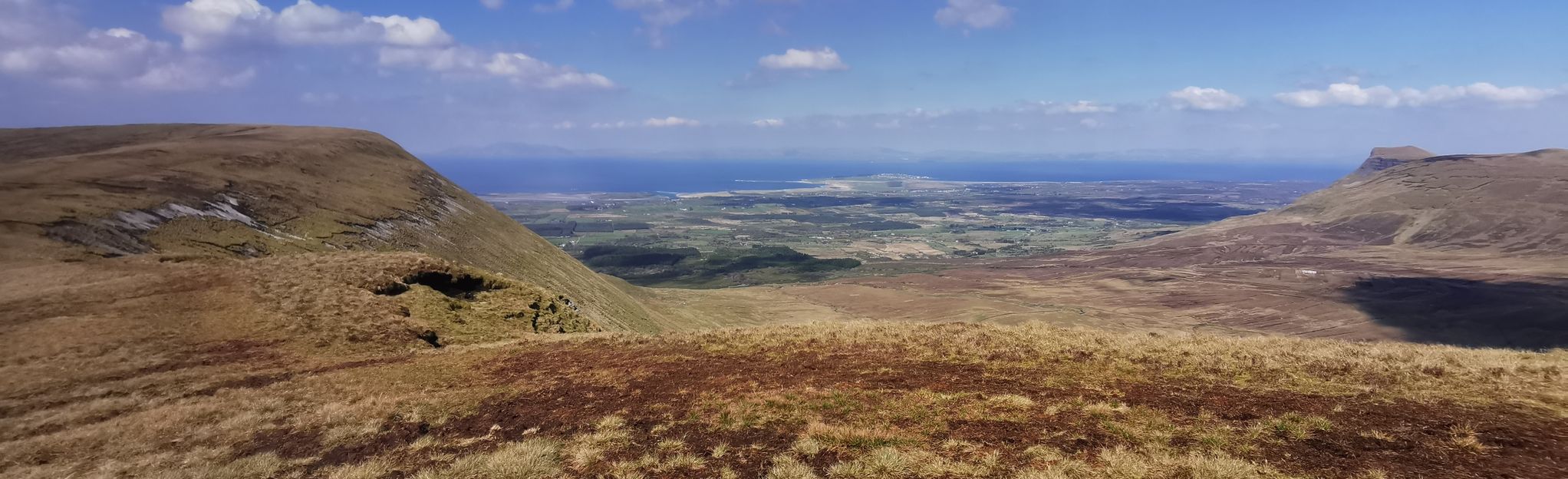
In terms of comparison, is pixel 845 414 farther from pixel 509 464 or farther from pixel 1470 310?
pixel 1470 310

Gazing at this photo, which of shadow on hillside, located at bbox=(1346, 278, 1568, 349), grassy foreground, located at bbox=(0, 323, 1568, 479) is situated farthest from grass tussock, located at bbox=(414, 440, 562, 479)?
shadow on hillside, located at bbox=(1346, 278, 1568, 349)

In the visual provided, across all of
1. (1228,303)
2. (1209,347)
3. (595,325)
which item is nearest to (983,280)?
(1228,303)

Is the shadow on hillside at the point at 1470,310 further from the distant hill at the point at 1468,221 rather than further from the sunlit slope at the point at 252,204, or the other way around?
the sunlit slope at the point at 252,204

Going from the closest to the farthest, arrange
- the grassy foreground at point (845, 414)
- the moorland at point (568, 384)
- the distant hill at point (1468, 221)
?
the grassy foreground at point (845, 414) < the moorland at point (568, 384) < the distant hill at point (1468, 221)

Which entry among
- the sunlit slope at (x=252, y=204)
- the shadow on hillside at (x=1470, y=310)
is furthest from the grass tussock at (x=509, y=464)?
the shadow on hillside at (x=1470, y=310)

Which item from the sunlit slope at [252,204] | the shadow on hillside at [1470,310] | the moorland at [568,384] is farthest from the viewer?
the shadow on hillside at [1470,310]
